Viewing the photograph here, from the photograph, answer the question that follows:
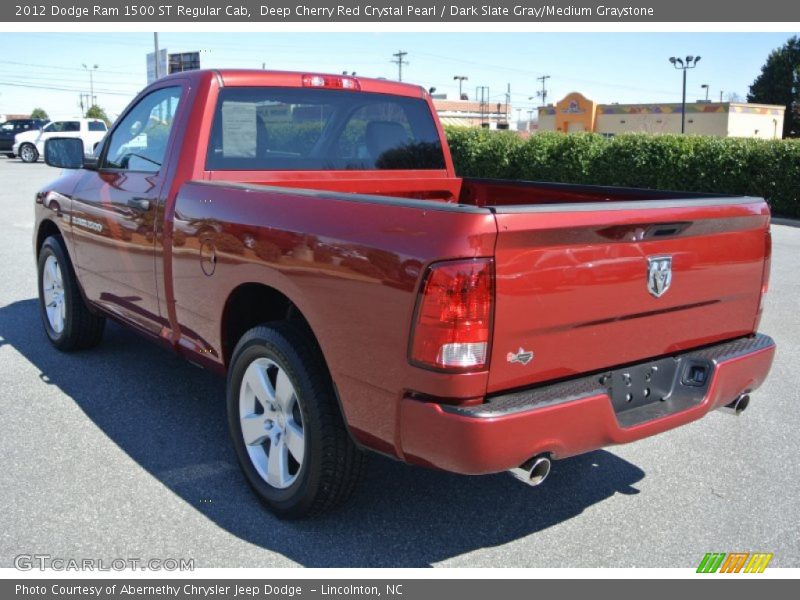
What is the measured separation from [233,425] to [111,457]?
85 cm

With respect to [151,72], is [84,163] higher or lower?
lower

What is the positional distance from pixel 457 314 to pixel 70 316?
401 centimetres

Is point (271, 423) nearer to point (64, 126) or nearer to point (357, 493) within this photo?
point (357, 493)

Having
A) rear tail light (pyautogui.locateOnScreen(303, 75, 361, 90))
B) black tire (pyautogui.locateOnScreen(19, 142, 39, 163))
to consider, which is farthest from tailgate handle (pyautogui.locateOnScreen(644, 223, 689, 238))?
black tire (pyautogui.locateOnScreen(19, 142, 39, 163))

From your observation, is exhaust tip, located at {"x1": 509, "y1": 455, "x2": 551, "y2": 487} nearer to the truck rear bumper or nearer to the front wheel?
the truck rear bumper

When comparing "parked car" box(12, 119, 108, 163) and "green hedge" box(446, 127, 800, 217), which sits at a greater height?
"parked car" box(12, 119, 108, 163)

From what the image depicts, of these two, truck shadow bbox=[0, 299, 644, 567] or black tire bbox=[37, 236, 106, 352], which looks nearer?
truck shadow bbox=[0, 299, 644, 567]

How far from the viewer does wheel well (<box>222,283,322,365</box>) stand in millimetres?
3818

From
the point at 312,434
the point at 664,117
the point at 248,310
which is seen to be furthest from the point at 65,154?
the point at 664,117

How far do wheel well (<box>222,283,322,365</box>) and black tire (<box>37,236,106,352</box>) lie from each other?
2171 millimetres

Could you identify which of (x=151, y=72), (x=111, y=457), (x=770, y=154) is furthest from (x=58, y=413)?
(x=151, y=72)

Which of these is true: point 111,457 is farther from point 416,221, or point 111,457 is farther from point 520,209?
point 520,209

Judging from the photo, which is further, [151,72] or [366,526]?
[151,72]

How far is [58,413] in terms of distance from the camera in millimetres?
4844
